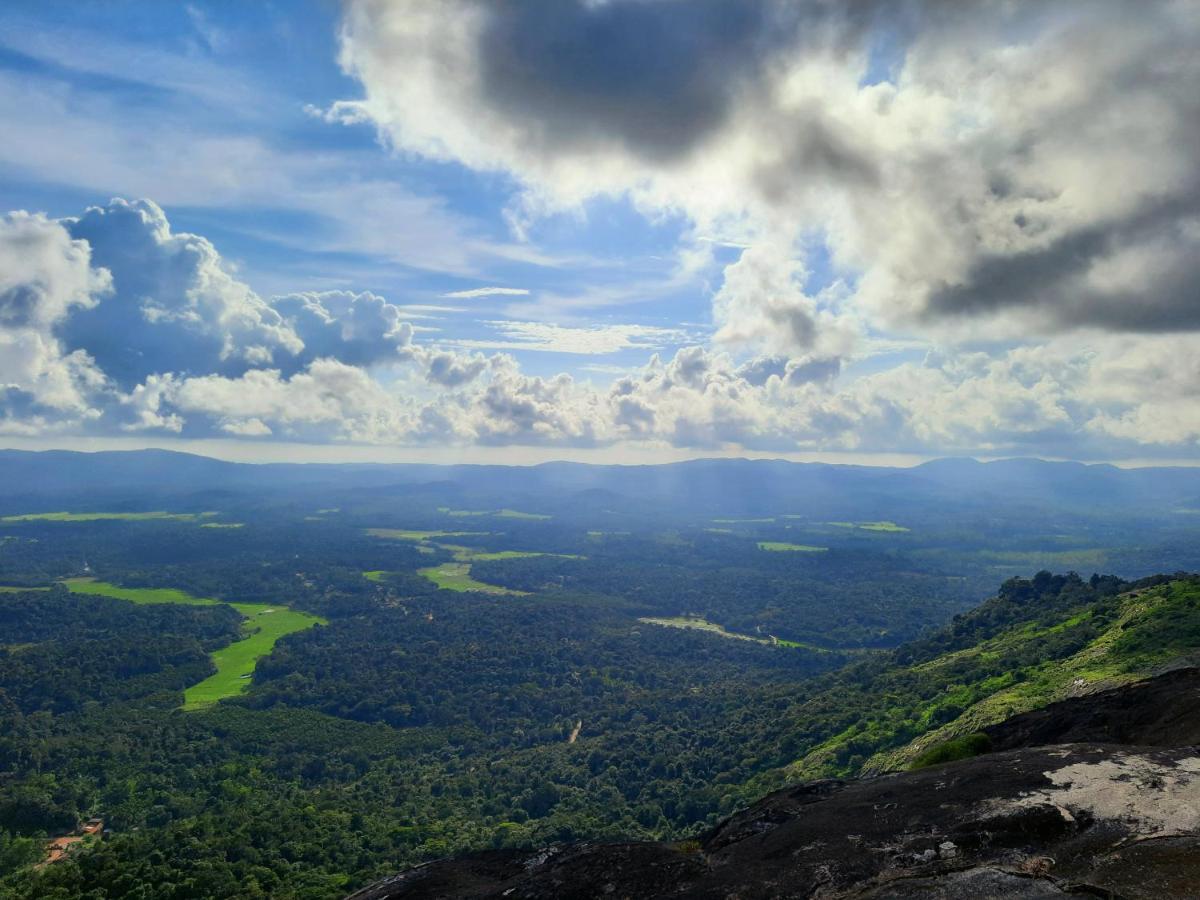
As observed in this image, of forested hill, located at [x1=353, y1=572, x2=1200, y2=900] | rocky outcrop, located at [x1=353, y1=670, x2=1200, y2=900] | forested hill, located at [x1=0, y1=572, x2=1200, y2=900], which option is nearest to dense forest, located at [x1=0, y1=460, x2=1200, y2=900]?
forested hill, located at [x1=0, y1=572, x2=1200, y2=900]

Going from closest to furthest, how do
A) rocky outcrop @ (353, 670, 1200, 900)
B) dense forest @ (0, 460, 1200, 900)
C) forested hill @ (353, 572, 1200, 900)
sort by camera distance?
rocky outcrop @ (353, 670, 1200, 900) → forested hill @ (353, 572, 1200, 900) → dense forest @ (0, 460, 1200, 900)

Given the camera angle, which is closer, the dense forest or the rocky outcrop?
the rocky outcrop

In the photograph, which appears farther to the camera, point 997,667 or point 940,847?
point 997,667

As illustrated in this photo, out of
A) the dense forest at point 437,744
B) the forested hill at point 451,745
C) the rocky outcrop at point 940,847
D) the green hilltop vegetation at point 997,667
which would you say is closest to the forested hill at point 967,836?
the rocky outcrop at point 940,847

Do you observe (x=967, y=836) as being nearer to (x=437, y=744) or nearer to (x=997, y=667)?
(x=997, y=667)

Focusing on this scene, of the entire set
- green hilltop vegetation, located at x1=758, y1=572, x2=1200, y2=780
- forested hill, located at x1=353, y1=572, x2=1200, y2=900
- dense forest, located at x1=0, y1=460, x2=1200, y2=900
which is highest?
forested hill, located at x1=353, y1=572, x2=1200, y2=900

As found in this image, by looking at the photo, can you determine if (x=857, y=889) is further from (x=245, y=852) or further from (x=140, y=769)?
(x=140, y=769)

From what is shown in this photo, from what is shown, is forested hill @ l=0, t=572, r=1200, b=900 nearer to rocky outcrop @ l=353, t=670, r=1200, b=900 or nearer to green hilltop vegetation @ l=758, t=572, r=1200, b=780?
green hilltop vegetation @ l=758, t=572, r=1200, b=780

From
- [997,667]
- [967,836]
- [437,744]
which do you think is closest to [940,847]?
[967,836]
